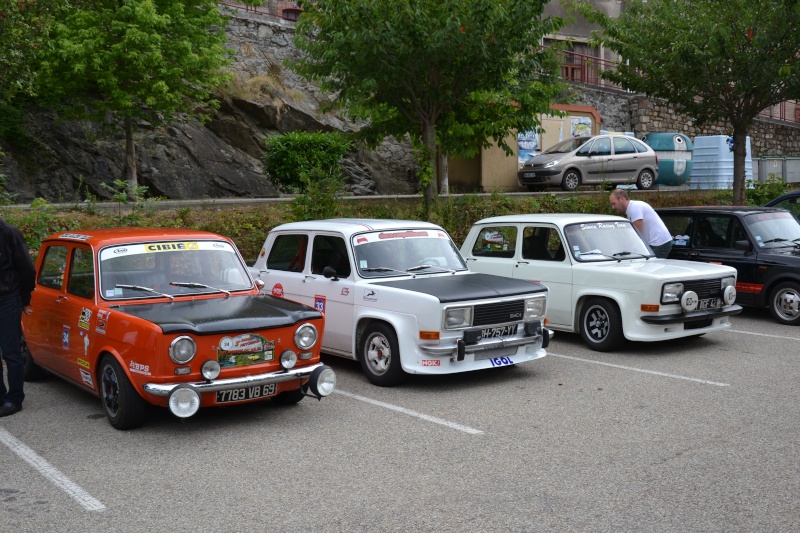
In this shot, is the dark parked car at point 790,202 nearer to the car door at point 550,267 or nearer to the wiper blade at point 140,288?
the car door at point 550,267

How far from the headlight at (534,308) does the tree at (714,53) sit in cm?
1048

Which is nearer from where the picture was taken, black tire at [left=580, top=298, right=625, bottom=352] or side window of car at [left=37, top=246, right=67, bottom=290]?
side window of car at [left=37, top=246, right=67, bottom=290]

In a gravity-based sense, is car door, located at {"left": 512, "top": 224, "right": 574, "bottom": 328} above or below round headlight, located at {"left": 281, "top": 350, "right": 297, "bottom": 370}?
above

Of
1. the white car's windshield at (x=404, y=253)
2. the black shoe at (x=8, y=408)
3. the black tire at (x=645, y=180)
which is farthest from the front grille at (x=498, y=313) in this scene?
the black tire at (x=645, y=180)

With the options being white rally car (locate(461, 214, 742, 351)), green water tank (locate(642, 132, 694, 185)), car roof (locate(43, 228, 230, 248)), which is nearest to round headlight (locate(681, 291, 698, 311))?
white rally car (locate(461, 214, 742, 351))

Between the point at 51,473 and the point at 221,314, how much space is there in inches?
68.3

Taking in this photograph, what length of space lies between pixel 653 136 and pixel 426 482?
80.6ft

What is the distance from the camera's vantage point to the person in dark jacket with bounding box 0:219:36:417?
7.02m

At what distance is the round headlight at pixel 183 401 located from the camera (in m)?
6.18

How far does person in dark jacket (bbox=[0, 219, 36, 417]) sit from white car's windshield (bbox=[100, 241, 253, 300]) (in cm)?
63

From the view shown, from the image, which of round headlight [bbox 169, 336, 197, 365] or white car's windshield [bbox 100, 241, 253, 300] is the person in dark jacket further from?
round headlight [bbox 169, 336, 197, 365]

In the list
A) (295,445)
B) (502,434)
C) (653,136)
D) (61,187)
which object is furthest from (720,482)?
(653,136)

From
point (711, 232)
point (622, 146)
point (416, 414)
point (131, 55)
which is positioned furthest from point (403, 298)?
point (622, 146)

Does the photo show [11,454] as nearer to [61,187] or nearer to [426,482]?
[426,482]
